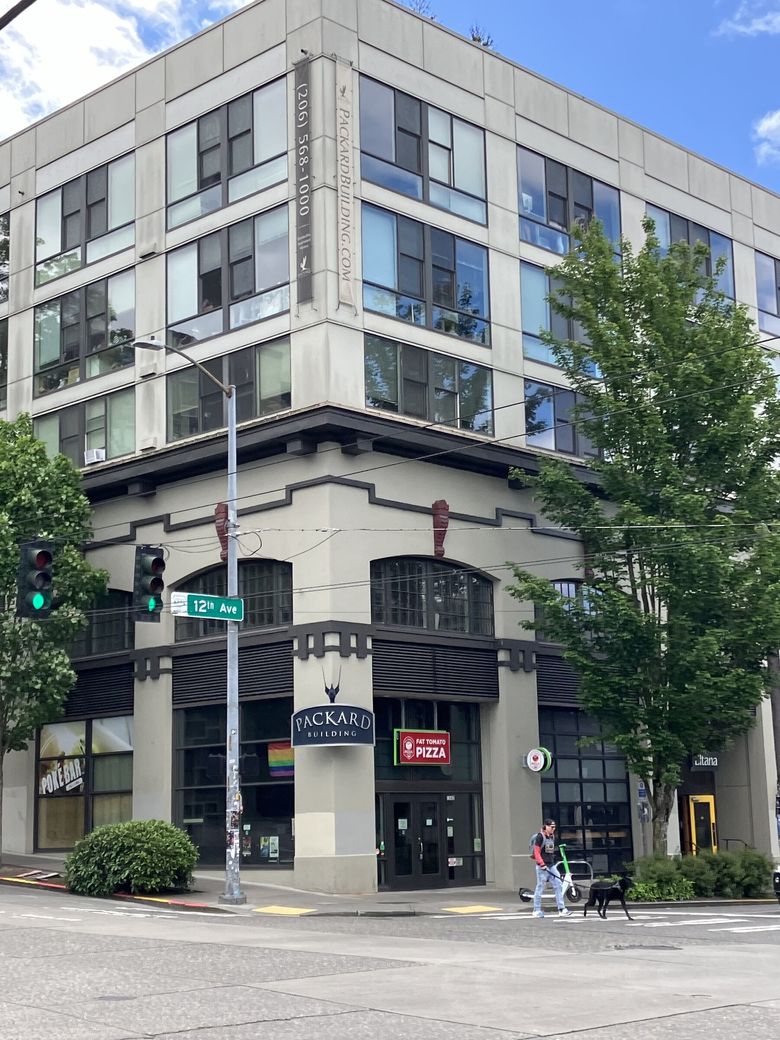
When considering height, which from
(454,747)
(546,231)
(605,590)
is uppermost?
(546,231)

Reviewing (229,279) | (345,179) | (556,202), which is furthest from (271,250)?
(556,202)

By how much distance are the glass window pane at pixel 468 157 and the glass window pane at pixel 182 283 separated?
7.79 metres

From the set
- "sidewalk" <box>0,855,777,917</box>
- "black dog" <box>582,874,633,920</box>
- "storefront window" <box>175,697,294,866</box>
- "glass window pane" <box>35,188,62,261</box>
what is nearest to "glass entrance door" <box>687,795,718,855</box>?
"sidewalk" <box>0,855,777,917</box>

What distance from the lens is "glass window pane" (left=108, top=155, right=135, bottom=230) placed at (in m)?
40.1

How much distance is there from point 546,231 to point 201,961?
2903 cm

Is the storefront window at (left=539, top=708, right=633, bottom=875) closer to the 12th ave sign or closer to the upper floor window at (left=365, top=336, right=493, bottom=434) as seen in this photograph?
the upper floor window at (left=365, top=336, right=493, bottom=434)

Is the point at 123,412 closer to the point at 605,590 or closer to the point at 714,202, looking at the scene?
the point at 605,590

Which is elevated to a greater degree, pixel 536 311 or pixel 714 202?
pixel 714 202

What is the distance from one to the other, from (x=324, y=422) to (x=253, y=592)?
5.19 m

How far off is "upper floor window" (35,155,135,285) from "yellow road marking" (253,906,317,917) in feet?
68.6

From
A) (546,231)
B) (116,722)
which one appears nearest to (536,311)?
(546,231)

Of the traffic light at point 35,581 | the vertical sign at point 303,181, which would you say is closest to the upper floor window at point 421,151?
the vertical sign at point 303,181

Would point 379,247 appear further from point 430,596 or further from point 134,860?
point 134,860

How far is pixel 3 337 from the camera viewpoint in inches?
1721
